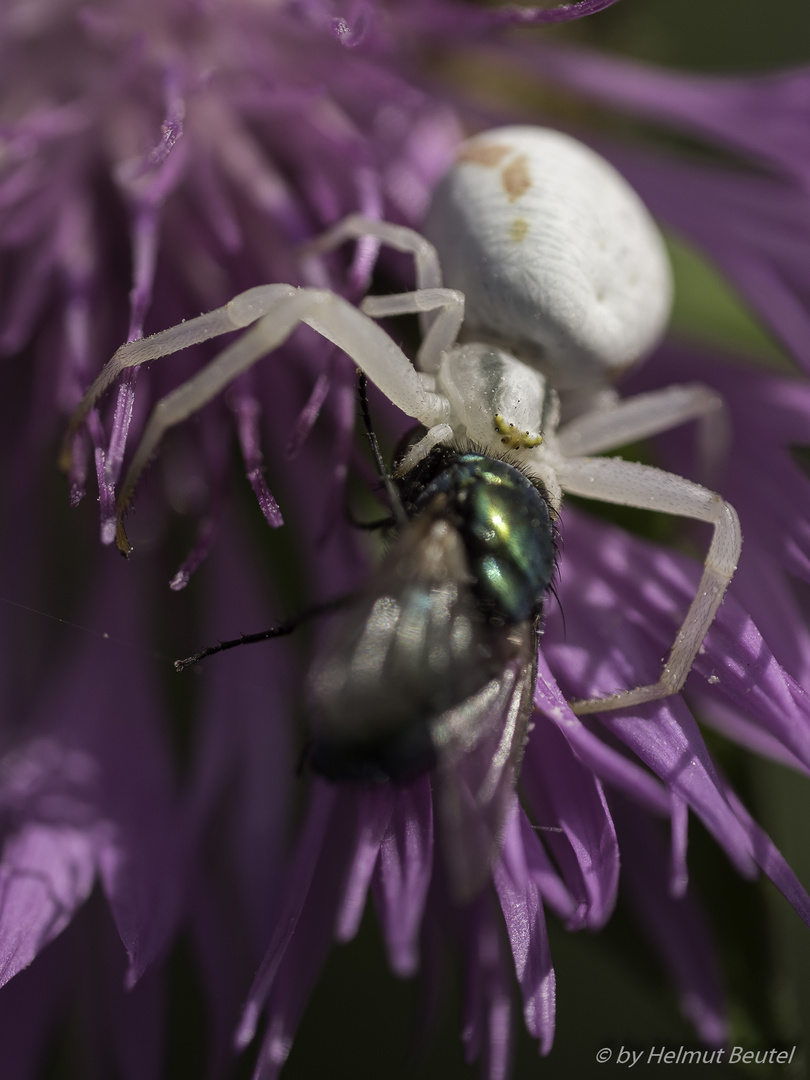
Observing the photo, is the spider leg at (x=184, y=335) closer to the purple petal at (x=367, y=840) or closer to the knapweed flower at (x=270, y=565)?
the knapweed flower at (x=270, y=565)

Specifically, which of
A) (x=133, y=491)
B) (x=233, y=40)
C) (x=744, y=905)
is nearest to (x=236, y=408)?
(x=133, y=491)

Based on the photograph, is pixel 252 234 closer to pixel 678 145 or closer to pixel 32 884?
pixel 678 145

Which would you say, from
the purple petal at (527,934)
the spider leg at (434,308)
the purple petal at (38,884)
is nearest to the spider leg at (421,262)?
the spider leg at (434,308)

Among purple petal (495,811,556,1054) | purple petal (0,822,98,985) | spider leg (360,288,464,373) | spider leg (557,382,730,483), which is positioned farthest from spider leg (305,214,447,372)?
purple petal (0,822,98,985)

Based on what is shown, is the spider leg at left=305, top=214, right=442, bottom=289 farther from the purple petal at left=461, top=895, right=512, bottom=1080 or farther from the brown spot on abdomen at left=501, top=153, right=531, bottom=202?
the purple petal at left=461, top=895, right=512, bottom=1080

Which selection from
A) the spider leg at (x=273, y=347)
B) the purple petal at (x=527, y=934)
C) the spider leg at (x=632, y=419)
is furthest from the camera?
the spider leg at (x=632, y=419)

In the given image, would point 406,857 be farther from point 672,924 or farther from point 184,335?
point 184,335
